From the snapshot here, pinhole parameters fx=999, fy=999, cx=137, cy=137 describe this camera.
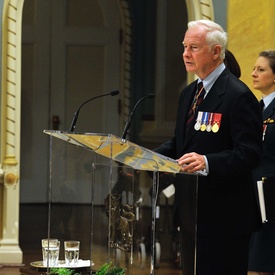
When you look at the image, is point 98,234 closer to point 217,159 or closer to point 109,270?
point 109,270

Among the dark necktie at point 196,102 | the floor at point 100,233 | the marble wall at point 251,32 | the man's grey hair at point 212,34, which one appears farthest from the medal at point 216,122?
the marble wall at point 251,32

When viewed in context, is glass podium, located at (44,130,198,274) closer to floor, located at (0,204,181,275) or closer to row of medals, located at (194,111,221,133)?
floor, located at (0,204,181,275)

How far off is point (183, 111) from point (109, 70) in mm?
8143

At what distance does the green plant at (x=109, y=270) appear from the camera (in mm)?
4191

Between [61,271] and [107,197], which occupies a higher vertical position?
[107,197]

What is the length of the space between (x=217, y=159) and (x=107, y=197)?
0.60 metres

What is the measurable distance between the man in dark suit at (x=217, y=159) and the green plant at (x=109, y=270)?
0.33m

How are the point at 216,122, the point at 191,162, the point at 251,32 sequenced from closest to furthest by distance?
the point at 191,162, the point at 216,122, the point at 251,32

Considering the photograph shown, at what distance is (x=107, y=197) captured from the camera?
14.1ft

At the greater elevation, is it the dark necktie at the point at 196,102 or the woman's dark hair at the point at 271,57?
the woman's dark hair at the point at 271,57

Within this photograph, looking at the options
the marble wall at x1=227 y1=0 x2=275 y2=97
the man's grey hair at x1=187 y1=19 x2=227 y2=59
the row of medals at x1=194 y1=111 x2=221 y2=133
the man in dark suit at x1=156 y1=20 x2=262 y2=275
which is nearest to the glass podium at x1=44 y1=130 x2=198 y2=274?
the man in dark suit at x1=156 y1=20 x2=262 y2=275

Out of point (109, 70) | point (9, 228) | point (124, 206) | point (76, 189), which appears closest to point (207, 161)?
point (124, 206)

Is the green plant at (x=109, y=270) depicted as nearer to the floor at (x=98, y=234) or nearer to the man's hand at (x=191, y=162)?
the floor at (x=98, y=234)

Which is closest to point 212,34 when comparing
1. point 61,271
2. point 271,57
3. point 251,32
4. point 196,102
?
point 196,102
